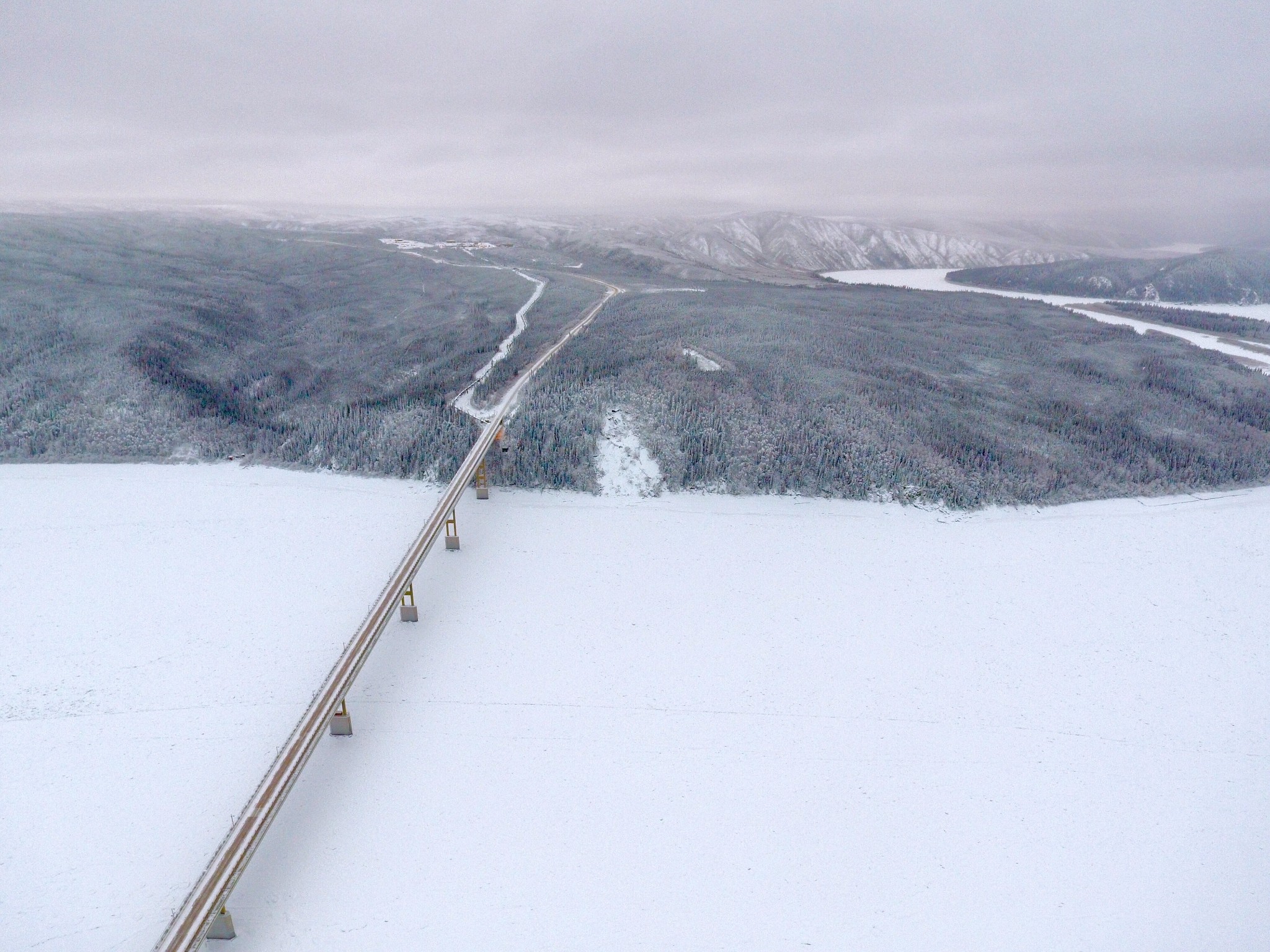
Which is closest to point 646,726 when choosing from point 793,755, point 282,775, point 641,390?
point 793,755

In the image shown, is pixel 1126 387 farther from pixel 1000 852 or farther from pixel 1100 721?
pixel 1000 852

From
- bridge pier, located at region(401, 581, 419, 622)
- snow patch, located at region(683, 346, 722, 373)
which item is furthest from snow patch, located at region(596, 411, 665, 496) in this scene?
bridge pier, located at region(401, 581, 419, 622)

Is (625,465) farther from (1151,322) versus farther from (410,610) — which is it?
(1151,322)

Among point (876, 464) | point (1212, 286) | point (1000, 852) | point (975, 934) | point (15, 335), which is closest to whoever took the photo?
point (975, 934)

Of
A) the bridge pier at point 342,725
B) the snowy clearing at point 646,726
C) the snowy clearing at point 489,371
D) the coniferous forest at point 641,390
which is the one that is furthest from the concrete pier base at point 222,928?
the snowy clearing at point 489,371

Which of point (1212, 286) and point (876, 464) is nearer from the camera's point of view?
point (876, 464)

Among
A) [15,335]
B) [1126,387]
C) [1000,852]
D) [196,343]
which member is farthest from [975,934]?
[15,335]

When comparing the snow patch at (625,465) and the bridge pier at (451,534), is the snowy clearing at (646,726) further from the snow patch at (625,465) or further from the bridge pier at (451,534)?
the snow patch at (625,465)
